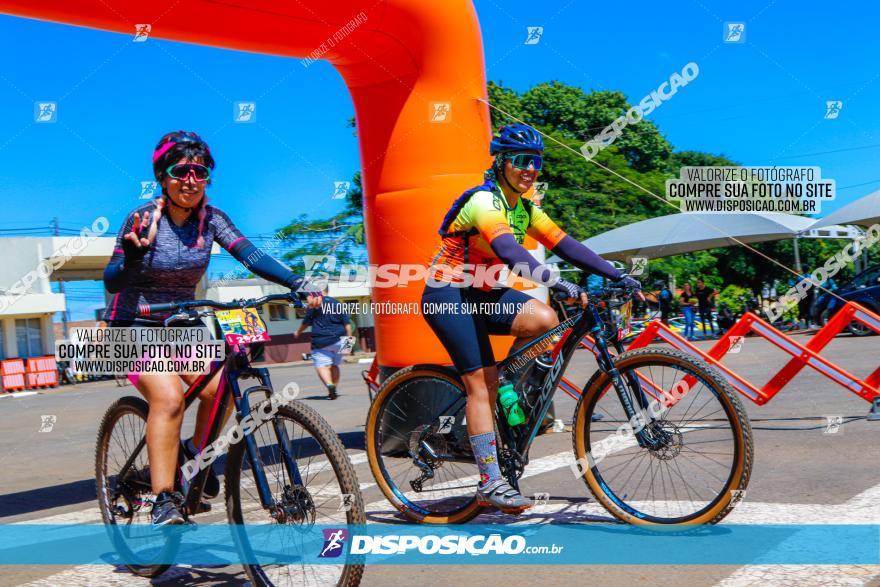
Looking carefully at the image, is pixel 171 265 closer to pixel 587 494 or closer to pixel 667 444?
pixel 667 444

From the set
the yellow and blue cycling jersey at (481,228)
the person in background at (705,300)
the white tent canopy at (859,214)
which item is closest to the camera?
the yellow and blue cycling jersey at (481,228)

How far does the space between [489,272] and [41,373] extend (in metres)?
26.8

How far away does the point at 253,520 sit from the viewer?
3.48 m

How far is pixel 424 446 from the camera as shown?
16.0 ft

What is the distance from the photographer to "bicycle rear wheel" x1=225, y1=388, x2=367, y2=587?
3.27m

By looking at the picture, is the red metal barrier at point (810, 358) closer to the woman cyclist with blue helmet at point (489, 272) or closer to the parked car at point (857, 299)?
the woman cyclist with blue helmet at point (489, 272)

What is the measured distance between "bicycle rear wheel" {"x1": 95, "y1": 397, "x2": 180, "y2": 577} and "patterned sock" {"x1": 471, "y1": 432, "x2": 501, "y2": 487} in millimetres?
1555

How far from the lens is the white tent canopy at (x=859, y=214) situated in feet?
68.0

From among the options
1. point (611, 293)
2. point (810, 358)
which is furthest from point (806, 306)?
point (611, 293)

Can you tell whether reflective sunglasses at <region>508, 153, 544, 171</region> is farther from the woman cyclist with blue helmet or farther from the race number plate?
the race number plate

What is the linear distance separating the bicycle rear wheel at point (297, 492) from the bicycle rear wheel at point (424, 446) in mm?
1359

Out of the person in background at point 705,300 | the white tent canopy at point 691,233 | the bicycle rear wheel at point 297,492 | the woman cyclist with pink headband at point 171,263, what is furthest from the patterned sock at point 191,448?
the person in background at point 705,300

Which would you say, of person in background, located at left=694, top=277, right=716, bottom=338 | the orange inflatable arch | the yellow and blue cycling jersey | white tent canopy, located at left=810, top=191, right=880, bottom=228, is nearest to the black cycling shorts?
the yellow and blue cycling jersey

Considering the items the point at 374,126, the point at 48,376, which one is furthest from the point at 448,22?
the point at 48,376
